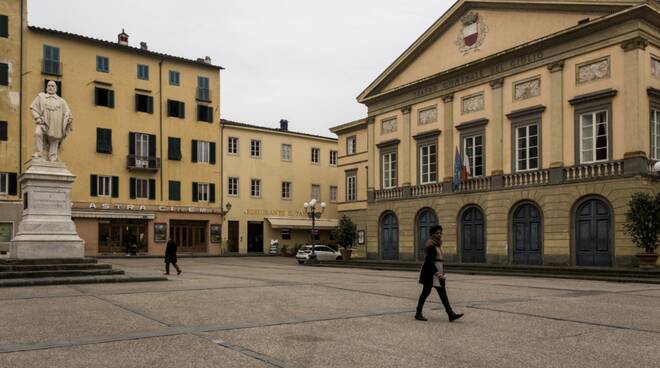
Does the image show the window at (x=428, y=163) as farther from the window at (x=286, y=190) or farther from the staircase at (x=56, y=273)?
the window at (x=286, y=190)

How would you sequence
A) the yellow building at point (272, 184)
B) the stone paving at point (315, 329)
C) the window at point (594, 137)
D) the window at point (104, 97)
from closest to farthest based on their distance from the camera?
the stone paving at point (315, 329), the window at point (594, 137), the window at point (104, 97), the yellow building at point (272, 184)

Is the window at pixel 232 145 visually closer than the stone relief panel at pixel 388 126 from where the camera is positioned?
No

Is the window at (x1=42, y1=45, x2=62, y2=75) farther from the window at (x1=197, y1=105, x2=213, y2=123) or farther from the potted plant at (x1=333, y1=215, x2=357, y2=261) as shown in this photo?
the potted plant at (x1=333, y1=215, x2=357, y2=261)

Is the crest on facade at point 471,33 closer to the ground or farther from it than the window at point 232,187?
farther from it

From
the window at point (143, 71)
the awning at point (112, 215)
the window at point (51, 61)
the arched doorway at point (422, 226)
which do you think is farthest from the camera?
the window at point (143, 71)

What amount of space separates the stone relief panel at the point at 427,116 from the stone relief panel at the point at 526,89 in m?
5.69

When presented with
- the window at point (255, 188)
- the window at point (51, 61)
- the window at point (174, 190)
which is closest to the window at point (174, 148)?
the window at point (174, 190)

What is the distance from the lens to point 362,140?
48.5m

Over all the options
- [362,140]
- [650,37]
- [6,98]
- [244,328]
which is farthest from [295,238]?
[244,328]

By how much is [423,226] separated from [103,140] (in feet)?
82.6

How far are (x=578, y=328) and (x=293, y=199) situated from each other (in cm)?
4714

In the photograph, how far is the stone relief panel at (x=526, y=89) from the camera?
29.3 m

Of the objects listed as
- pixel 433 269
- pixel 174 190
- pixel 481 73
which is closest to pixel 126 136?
pixel 174 190

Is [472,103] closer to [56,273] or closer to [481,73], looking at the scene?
[481,73]
